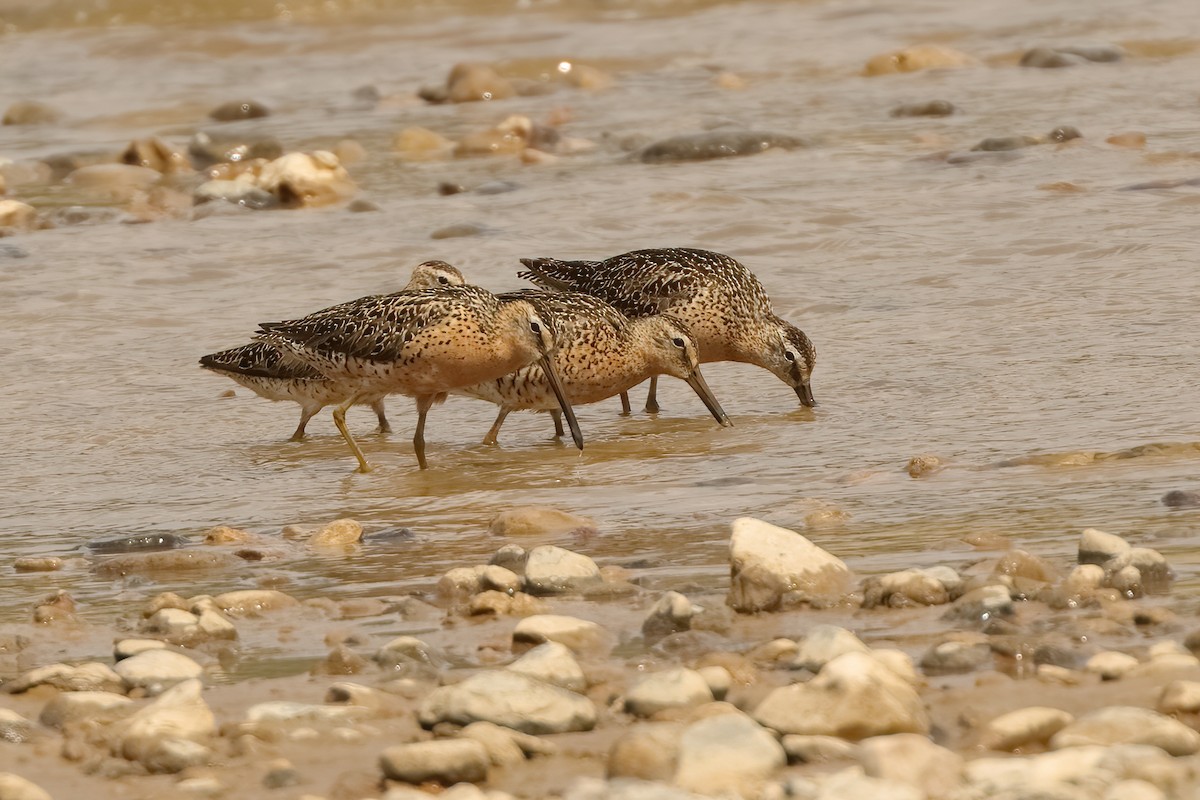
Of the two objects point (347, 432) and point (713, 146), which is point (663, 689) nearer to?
point (347, 432)

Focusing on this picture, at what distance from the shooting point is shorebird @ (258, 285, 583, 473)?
A: 834 cm

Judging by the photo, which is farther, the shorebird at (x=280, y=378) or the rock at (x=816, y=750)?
the shorebird at (x=280, y=378)

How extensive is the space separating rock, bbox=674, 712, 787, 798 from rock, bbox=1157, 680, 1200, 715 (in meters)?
0.83

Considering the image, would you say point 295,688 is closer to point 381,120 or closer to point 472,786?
point 472,786

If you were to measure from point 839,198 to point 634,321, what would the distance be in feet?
13.1

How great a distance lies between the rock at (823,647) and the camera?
452cm


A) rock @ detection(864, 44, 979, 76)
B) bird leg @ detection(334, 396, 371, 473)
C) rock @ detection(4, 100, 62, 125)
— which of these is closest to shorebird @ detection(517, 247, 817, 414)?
bird leg @ detection(334, 396, 371, 473)

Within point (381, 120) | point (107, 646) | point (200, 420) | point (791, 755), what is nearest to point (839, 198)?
point (200, 420)

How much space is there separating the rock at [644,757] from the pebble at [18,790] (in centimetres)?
116

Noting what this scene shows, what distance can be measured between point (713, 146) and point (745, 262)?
3.62 meters

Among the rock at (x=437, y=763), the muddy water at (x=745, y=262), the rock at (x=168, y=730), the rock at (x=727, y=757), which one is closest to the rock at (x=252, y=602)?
the muddy water at (x=745, y=262)

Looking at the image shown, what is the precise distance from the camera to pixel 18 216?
1432cm

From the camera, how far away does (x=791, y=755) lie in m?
3.98

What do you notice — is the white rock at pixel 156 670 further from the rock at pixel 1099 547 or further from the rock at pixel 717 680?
the rock at pixel 1099 547
